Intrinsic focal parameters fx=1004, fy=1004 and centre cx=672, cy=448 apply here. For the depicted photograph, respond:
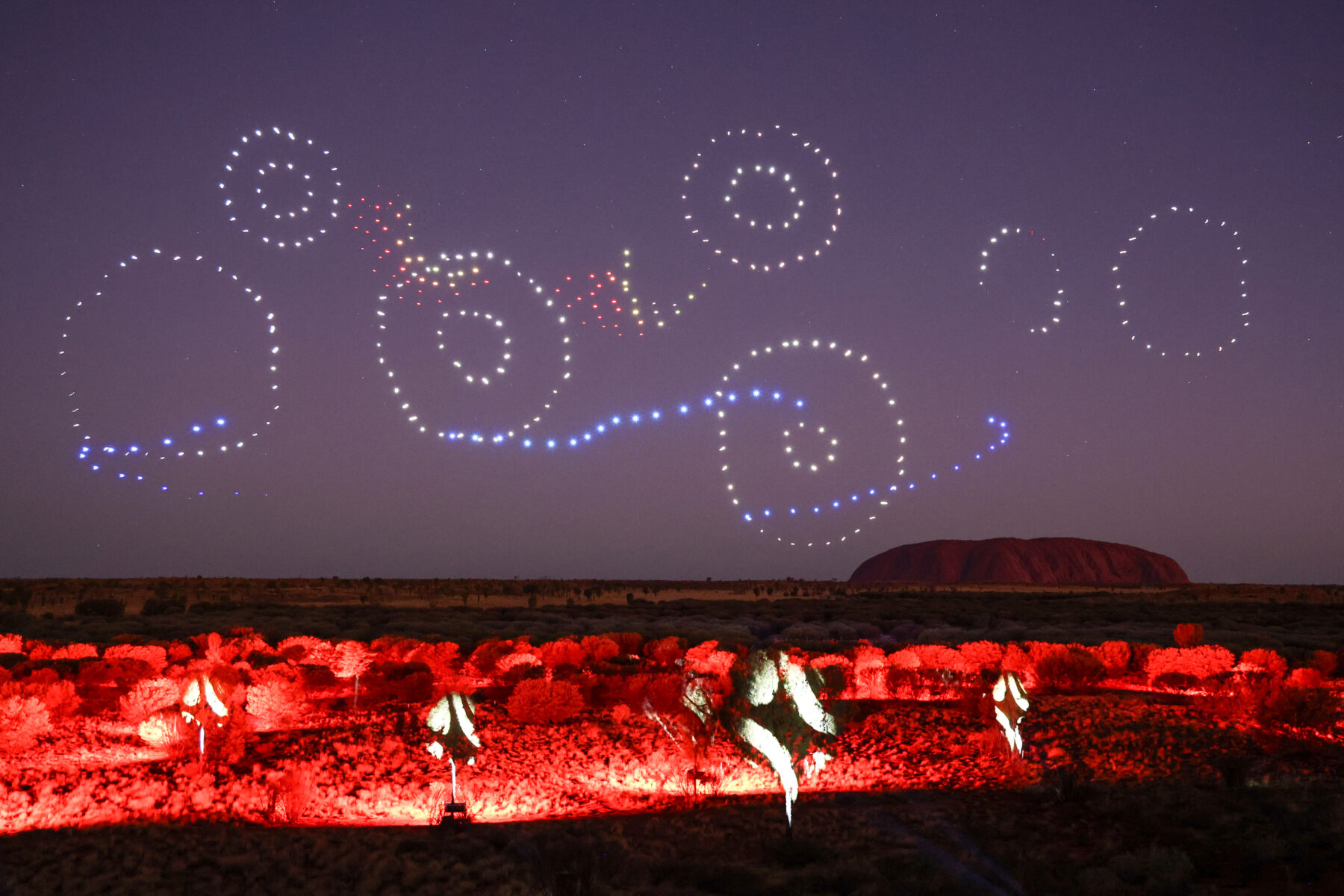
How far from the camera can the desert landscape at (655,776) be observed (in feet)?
28.0

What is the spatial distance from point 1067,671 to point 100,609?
3967 cm

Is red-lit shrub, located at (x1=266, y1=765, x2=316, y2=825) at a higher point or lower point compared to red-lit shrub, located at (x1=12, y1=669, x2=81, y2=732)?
lower

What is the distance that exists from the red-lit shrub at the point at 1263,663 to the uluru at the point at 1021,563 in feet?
473

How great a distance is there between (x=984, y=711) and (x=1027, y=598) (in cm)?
5128

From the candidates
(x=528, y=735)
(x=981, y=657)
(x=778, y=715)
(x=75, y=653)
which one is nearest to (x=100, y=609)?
(x=75, y=653)

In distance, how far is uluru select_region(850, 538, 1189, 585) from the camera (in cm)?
16362

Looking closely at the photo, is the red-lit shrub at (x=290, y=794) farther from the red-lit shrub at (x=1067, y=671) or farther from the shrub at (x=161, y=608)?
the shrub at (x=161, y=608)

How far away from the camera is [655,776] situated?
484 inches

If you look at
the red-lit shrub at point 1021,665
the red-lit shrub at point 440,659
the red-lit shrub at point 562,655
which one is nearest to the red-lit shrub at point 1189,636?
the red-lit shrub at point 1021,665

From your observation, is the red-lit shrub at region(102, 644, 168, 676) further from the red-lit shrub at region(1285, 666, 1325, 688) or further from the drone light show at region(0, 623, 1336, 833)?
the red-lit shrub at region(1285, 666, 1325, 688)

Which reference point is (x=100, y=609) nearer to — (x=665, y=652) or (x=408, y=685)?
(x=665, y=652)

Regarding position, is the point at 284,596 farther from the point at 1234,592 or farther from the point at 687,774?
the point at 1234,592

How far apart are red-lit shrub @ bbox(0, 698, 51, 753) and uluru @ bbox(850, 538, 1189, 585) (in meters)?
154

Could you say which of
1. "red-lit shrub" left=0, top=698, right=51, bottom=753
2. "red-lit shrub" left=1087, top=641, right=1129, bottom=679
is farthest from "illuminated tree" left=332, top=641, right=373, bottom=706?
"red-lit shrub" left=1087, top=641, right=1129, bottom=679
